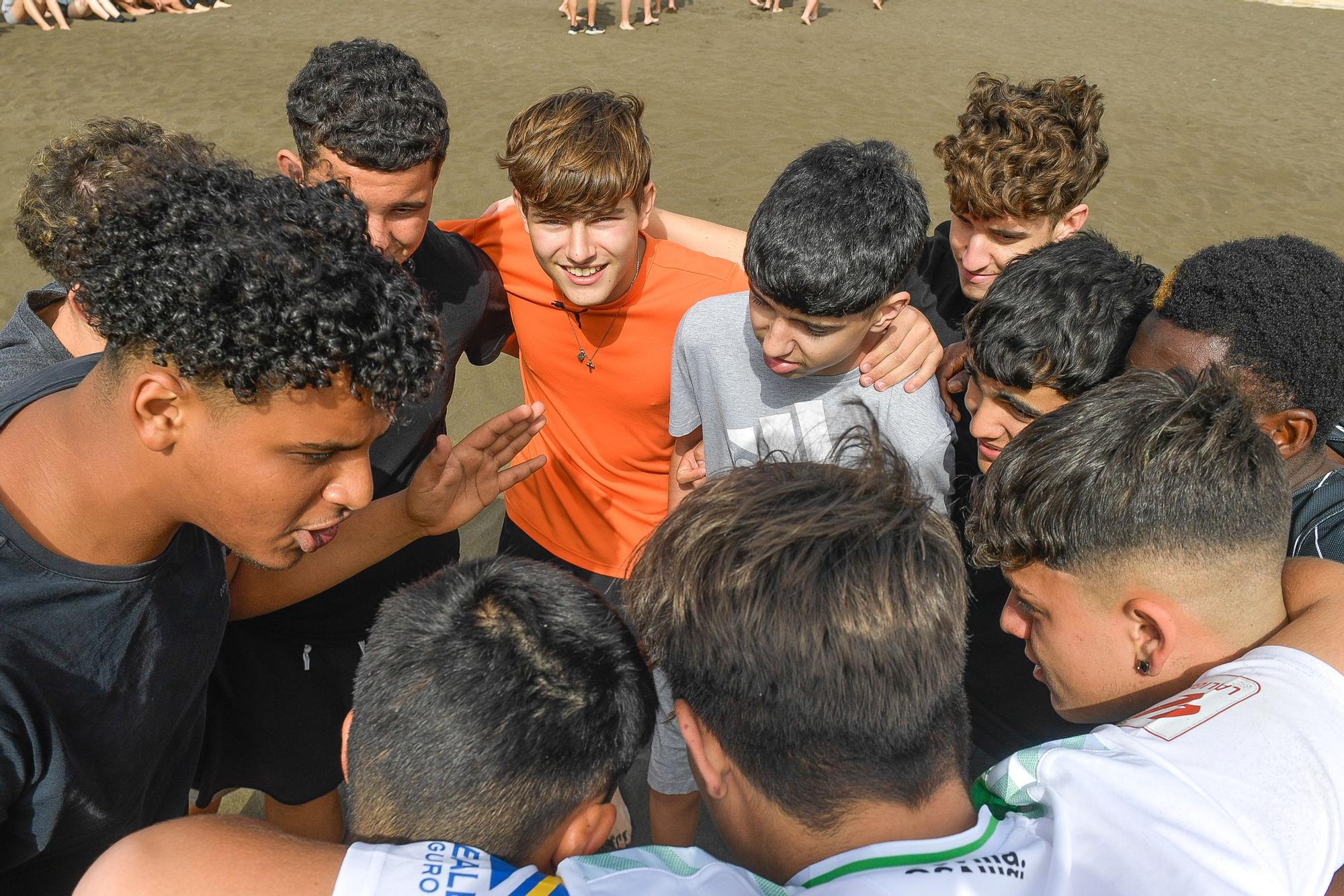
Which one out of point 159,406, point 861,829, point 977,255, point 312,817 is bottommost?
point 312,817

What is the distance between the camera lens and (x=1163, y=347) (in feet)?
7.32

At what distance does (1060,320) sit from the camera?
2.33 meters

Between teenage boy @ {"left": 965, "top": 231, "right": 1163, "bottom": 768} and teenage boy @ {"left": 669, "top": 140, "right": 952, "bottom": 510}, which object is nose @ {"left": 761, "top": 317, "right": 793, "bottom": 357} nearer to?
teenage boy @ {"left": 669, "top": 140, "right": 952, "bottom": 510}

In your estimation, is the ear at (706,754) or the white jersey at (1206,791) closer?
the white jersey at (1206,791)

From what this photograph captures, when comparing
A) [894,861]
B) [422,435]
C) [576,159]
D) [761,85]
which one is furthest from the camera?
[761,85]

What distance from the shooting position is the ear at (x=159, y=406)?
1566 mm

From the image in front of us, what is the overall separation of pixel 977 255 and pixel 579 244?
1.39 meters

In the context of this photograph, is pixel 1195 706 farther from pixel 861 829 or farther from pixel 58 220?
pixel 58 220

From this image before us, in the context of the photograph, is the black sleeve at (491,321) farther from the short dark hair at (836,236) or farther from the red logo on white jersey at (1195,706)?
the red logo on white jersey at (1195,706)

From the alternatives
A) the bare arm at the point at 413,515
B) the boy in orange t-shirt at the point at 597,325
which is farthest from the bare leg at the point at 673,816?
the bare arm at the point at 413,515

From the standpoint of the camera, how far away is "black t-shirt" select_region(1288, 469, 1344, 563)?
2.07m

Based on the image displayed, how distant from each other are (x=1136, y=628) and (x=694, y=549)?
3.26ft

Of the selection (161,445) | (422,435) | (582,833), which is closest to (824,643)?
(582,833)

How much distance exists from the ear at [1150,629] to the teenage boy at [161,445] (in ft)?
5.03
